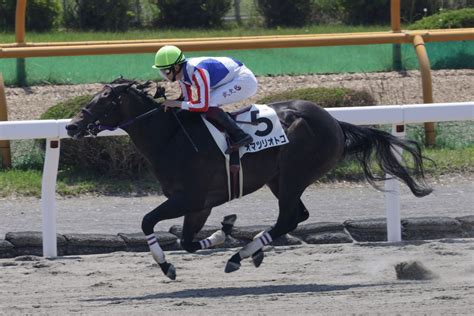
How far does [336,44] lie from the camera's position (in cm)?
1231

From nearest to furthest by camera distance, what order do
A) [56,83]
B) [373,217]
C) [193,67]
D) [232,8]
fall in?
[193,67], [373,217], [56,83], [232,8]

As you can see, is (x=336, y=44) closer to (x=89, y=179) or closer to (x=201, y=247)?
(x=89, y=179)

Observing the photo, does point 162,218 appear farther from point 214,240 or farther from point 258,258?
point 258,258

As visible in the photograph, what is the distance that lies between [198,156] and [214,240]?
68 centimetres

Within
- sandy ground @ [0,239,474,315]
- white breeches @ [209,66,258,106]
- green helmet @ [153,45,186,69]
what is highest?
green helmet @ [153,45,186,69]

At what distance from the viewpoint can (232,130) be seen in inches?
303

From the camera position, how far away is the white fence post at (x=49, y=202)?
843 cm

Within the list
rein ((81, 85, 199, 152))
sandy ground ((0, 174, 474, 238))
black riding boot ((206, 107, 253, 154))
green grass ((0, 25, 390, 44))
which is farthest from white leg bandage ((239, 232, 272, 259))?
green grass ((0, 25, 390, 44))

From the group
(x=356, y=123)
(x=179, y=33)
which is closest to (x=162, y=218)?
(x=356, y=123)

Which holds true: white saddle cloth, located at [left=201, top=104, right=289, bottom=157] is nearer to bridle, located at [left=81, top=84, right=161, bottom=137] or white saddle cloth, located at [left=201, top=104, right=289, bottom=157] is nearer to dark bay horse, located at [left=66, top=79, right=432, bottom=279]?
dark bay horse, located at [left=66, top=79, right=432, bottom=279]

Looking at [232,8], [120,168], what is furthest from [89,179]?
[232,8]

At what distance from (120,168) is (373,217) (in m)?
2.64

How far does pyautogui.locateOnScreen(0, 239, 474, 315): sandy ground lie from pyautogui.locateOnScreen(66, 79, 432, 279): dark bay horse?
10.6 inches

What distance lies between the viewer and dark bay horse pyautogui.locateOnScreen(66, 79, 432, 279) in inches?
300
